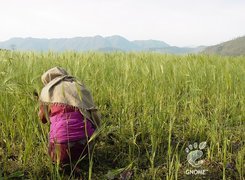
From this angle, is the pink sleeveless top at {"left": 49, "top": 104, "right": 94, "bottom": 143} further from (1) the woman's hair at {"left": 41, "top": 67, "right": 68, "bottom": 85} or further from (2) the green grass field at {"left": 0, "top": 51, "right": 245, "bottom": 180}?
(1) the woman's hair at {"left": 41, "top": 67, "right": 68, "bottom": 85}

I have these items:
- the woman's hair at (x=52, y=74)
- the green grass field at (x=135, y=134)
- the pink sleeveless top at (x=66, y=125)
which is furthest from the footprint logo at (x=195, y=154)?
the woman's hair at (x=52, y=74)

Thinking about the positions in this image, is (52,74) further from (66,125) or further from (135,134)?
(135,134)

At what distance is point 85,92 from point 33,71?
2.61 ft

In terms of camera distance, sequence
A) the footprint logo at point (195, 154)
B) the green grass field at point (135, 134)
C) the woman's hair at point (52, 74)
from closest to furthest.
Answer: the green grass field at point (135, 134), the footprint logo at point (195, 154), the woman's hair at point (52, 74)

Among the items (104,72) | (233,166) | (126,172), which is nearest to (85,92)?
(126,172)

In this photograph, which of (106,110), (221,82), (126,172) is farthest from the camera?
(221,82)

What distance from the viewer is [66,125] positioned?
194cm

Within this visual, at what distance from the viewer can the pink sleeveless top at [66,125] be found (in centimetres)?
192

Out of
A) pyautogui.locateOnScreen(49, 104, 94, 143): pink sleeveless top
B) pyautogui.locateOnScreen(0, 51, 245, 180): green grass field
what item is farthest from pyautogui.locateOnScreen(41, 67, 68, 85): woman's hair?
pyautogui.locateOnScreen(49, 104, 94, 143): pink sleeveless top

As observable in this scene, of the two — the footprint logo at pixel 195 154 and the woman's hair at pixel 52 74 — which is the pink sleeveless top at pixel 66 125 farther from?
the footprint logo at pixel 195 154

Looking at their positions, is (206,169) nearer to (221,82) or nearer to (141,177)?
(141,177)

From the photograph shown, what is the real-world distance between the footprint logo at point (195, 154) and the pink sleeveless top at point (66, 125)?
0.65 m

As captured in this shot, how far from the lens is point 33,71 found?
277 centimetres

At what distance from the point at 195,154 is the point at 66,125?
84cm
